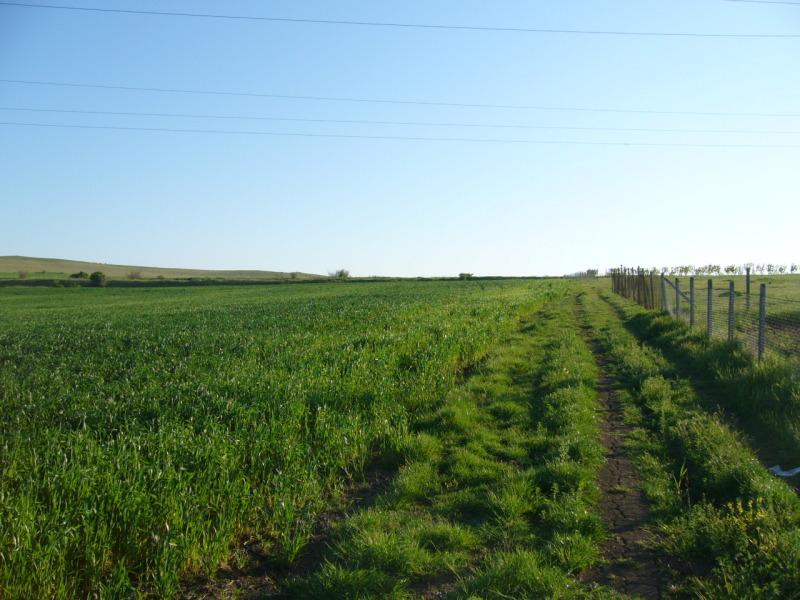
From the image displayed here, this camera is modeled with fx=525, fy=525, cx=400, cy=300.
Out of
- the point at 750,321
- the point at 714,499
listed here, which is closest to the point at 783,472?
the point at 714,499

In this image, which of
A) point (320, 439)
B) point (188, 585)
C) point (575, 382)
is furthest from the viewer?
point (575, 382)

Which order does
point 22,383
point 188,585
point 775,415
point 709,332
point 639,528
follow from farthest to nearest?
1. point 709,332
2. point 22,383
3. point 775,415
4. point 639,528
5. point 188,585

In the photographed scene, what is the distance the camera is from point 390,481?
5.81 meters

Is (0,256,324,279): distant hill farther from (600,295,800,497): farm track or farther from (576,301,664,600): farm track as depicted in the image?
(576,301,664,600): farm track

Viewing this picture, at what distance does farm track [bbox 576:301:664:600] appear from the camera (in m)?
3.71

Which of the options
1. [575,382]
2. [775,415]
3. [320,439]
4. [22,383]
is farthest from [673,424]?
[22,383]

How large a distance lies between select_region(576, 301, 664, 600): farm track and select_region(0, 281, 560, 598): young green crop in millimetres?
2392

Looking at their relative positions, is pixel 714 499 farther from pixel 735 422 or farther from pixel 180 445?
pixel 180 445

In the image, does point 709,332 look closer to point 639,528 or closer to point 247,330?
point 639,528

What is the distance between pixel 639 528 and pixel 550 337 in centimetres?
1172

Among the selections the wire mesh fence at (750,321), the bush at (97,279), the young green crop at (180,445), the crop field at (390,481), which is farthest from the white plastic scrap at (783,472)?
the bush at (97,279)

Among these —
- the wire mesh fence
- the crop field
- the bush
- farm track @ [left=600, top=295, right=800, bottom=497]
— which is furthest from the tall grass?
the bush

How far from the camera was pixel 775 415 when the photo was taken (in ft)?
23.0

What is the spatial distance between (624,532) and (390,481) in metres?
2.43
